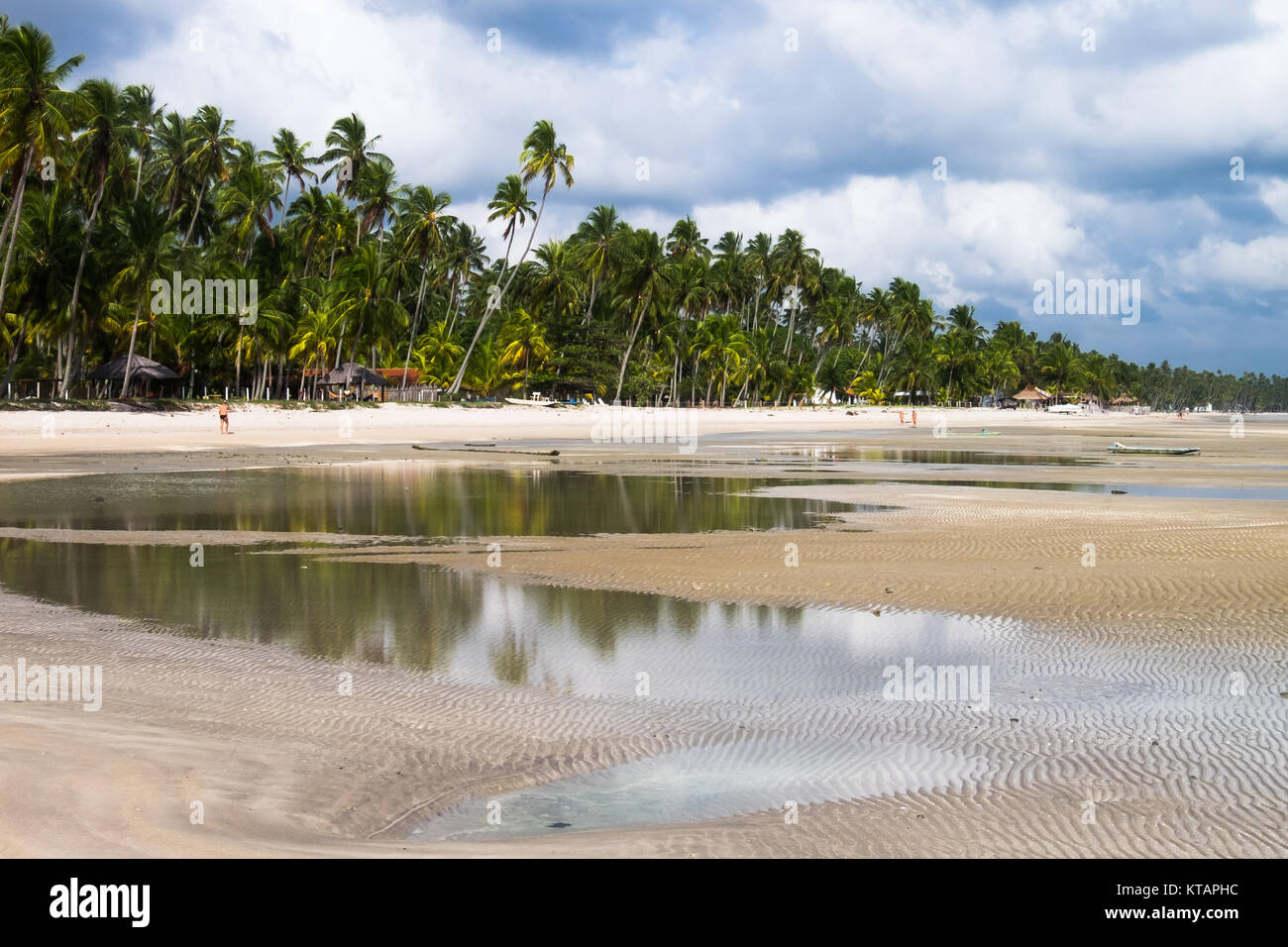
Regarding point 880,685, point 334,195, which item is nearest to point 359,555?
point 880,685

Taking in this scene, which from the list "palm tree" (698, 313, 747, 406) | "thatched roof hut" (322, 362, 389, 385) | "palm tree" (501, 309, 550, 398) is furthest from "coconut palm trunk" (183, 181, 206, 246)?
"palm tree" (698, 313, 747, 406)

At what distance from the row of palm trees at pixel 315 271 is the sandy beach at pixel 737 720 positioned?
39377mm

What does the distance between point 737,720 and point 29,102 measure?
146 ft

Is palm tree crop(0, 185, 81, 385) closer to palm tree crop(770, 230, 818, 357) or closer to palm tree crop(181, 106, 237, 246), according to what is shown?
palm tree crop(181, 106, 237, 246)

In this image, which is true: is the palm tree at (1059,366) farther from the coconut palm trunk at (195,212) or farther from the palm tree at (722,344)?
the coconut palm trunk at (195,212)

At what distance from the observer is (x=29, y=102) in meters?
40.7

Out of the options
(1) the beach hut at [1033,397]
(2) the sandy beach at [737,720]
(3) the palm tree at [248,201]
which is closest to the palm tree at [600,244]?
(3) the palm tree at [248,201]

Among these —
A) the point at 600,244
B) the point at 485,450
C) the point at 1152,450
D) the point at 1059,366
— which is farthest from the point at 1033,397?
the point at 485,450

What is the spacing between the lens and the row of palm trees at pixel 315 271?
1933 inches
